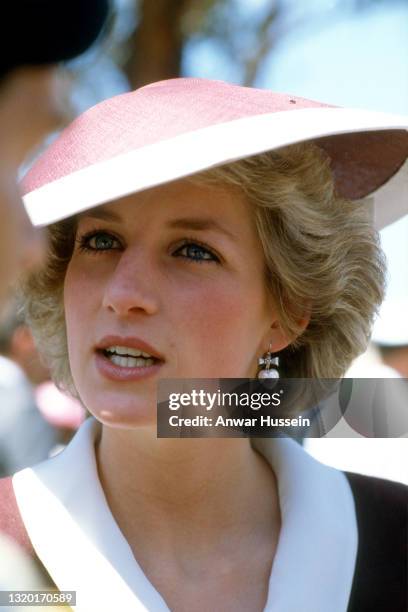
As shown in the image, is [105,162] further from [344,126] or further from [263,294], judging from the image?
[263,294]

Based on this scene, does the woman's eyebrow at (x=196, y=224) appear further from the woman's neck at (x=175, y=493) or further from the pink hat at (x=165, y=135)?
the woman's neck at (x=175, y=493)

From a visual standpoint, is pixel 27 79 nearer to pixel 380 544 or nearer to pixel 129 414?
pixel 129 414

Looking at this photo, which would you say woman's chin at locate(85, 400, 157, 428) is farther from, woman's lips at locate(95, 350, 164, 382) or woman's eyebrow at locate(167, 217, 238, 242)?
woman's eyebrow at locate(167, 217, 238, 242)

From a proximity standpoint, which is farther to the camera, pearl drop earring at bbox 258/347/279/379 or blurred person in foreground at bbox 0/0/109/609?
pearl drop earring at bbox 258/347/279/379

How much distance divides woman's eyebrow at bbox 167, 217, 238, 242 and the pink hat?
17 centimetres

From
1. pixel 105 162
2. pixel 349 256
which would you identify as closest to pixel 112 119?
pixel 105 162

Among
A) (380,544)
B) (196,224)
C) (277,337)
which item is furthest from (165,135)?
(380,544)

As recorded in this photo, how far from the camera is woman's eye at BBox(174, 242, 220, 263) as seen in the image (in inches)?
52.4

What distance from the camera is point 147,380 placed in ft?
4.11

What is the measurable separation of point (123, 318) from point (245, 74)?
4.15 m

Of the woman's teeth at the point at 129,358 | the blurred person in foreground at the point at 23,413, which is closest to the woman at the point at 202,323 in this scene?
the woman's teeth at the point at 129,358

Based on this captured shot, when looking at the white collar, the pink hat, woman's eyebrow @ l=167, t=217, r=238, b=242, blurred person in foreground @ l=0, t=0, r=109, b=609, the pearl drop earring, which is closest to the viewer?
blurred person in foreground @ l=0, t=0, r=109, b=609

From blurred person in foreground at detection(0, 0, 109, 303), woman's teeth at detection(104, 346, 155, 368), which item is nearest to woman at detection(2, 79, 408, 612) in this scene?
woman's teeth at detection(104, 346, 155, 368)

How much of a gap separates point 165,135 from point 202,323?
29 centimetres
